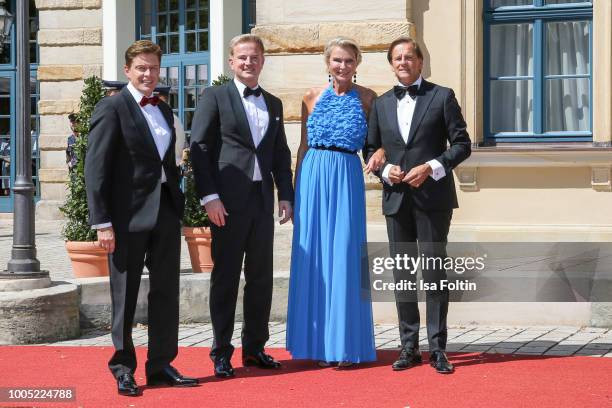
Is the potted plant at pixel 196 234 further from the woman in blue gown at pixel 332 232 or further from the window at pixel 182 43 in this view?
the window at pixel 182 43

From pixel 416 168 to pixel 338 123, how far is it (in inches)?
23.2

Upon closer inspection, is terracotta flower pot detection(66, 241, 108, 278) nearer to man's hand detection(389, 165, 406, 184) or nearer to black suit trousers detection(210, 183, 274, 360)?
black suit trousers detection(210, 183, 274, 360)

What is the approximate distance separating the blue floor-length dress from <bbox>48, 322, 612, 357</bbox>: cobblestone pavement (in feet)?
2.88

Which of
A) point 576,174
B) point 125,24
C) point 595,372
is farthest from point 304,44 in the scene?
point 125,24

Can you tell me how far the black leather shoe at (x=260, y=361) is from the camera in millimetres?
7523

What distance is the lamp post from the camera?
30.1 ft

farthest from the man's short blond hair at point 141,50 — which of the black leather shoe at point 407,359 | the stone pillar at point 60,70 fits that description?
the stone pillar at point 60,70

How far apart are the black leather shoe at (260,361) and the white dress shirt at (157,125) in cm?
136

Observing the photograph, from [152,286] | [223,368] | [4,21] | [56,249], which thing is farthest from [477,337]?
[4,21]

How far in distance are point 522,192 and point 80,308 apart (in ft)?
11.5

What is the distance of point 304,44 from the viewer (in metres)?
9.91

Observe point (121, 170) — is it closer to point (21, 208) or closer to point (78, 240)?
point (21, 208)

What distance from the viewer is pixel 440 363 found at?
23.9 ft

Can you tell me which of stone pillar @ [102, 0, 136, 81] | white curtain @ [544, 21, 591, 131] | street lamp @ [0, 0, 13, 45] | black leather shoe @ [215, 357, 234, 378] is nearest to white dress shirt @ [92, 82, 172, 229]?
black leather shoe @ [215, 357, 234, 378]
